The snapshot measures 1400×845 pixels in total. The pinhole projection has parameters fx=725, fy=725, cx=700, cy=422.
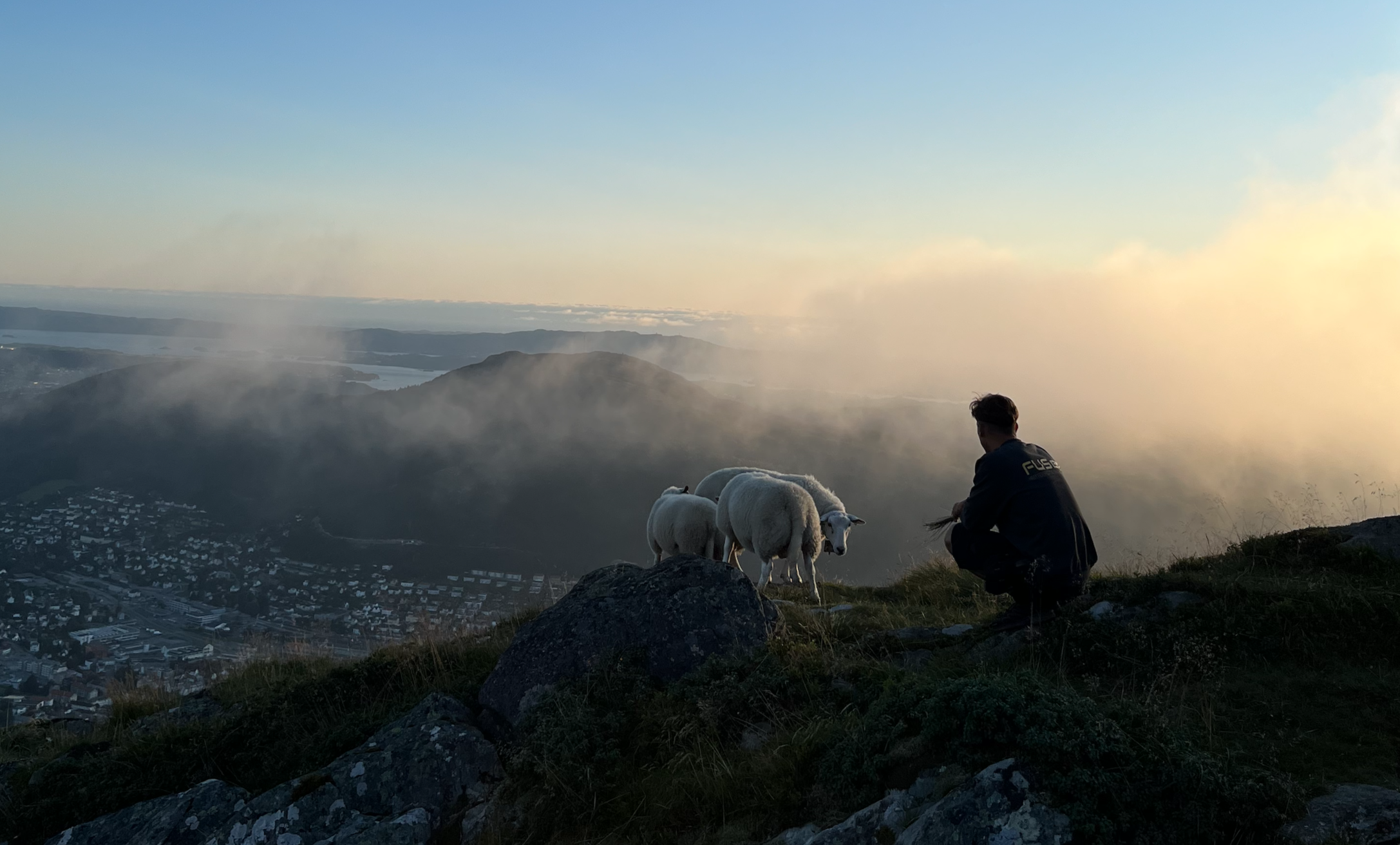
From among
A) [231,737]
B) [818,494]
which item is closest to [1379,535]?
[818,494]

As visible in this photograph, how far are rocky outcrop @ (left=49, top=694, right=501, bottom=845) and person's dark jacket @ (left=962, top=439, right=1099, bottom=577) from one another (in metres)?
4.95

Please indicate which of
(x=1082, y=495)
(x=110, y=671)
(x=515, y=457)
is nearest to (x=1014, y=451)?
(x=110, y=671)

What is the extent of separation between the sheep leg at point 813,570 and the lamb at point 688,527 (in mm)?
1905

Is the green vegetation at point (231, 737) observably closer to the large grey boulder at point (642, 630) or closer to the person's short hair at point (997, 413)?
the large grey boulder at point (642, 630)

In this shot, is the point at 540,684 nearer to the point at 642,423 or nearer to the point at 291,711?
the point at 291,711

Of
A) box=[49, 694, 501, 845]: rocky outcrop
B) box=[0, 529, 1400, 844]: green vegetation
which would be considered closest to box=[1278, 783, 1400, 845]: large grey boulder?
box=[0, 529, 1400, 844]: green vegetation

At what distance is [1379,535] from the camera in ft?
25.4

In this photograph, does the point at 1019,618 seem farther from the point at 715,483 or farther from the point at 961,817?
the point at 715,483

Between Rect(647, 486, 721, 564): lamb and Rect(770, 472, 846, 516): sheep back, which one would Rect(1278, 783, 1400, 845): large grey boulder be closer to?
Rect(770, 472, 846, 516): sheep back

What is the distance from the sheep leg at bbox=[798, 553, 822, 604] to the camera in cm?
1148

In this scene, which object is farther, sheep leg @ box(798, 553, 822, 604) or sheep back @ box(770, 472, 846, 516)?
sheep back @ box(770, 472, 846, 516)

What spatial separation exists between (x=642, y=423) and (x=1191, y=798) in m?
89.5

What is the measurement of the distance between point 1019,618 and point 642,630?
3517mm

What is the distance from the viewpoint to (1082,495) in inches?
2115
